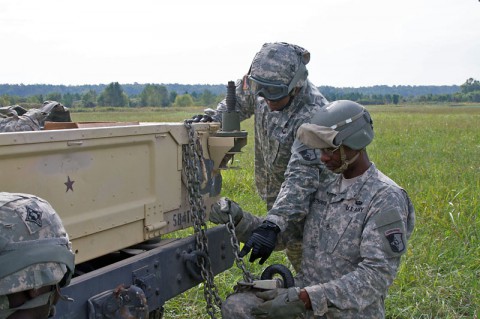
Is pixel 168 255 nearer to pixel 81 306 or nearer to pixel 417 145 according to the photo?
pixel 81 306

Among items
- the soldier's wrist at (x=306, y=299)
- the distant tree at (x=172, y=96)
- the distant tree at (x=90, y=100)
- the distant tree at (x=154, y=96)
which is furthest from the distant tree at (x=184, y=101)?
the soldier's wrist at (x=306, y=299)

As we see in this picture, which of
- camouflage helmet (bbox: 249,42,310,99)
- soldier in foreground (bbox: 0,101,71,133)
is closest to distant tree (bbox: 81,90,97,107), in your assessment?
soldier in foreground (bbox: 0,101,71,133)

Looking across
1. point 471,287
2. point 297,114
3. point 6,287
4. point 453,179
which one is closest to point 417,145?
point 453,179

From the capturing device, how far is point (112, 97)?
69.2m

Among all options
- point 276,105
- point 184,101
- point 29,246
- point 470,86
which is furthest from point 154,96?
point 29,246

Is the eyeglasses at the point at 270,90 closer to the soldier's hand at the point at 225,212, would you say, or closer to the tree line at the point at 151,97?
the soldier's hand at the point at 225,212

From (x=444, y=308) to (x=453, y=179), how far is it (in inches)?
202

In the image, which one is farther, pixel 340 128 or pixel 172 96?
pixel 172 96

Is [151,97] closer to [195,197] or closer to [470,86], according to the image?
[470,86]

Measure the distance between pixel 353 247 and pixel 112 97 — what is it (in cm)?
6810

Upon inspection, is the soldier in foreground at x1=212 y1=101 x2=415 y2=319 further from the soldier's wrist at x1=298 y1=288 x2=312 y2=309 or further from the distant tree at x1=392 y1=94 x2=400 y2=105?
the distant tree at x1=392 y1=94 x2=400 y2=105

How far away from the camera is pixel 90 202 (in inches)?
124

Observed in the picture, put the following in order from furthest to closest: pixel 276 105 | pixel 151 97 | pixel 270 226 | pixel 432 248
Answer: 1. pixel 151 97
2. pixel 432 248
3. pixel 276 105
4. pixel 270 226

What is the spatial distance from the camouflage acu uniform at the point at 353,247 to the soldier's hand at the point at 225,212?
1.47ft
